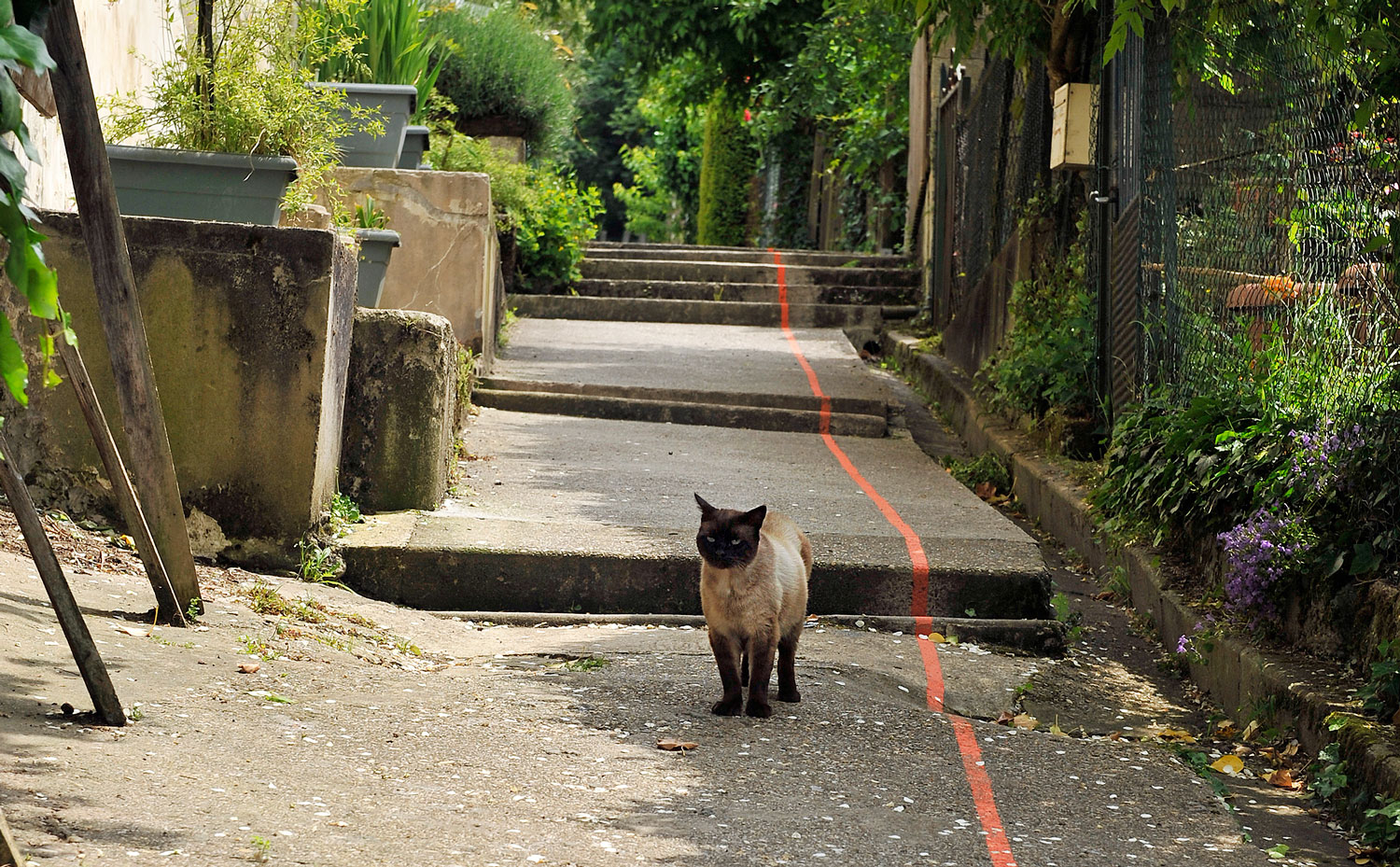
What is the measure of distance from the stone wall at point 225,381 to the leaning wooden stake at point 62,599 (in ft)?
6.34

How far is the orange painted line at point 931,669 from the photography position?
11.0 ft

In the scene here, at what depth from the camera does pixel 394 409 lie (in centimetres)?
589

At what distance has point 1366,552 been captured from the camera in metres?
4.29

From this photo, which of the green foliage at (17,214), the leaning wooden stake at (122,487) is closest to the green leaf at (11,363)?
the green foliage at (17,214)

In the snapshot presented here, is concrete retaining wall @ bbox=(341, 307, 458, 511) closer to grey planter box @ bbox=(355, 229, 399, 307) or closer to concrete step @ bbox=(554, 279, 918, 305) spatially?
grey planter box @ bbox=(355, 229, 399, 307)

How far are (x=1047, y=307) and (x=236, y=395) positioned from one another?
555cm

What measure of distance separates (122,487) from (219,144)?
203 centimetres

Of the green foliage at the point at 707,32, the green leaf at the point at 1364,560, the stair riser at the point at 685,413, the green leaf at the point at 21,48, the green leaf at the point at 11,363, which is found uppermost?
the green foliage at the point at 707,32

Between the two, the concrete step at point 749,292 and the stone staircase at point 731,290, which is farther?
the concrete step at point 749,292

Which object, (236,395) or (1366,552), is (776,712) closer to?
(1366,552)

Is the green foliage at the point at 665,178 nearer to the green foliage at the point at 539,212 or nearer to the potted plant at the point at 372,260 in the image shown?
the green foliage at the point at 539,212

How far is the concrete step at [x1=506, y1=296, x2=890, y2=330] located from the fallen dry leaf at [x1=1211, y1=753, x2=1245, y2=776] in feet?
33.6

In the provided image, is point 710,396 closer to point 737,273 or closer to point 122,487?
point 737,273

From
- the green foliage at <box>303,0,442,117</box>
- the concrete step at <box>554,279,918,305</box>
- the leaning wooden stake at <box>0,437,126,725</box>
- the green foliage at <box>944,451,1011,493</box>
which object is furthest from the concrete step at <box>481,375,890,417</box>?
the leaning wooden stake at <box>0,437,126,725</box>
